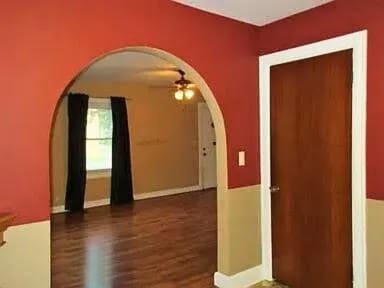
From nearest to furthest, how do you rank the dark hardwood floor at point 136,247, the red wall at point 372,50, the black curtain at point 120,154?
the red wall at point 372,50 < the dark hardwood floor at point 136,247 < the black curtain at point 120,154

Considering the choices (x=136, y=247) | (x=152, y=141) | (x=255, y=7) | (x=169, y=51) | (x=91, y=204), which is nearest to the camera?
(x=169, y=51)

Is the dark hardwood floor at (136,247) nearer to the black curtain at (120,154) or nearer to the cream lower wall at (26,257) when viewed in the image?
the black curtain at (120,154)

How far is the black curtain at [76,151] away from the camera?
6844 mm

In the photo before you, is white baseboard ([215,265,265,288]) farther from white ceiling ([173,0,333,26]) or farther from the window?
the window

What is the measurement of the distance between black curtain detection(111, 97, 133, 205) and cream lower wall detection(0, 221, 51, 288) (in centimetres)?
508

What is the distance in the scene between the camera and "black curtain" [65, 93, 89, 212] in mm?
6844

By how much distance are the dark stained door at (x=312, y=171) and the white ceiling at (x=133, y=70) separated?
6.86 feet

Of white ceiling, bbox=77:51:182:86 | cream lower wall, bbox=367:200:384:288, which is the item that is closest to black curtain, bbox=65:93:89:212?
white ceiling, bbox=77:51:182:86

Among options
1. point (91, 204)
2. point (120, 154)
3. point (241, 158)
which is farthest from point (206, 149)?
point (241, 158)

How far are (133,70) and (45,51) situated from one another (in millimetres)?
3719

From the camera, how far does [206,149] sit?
9.00 m

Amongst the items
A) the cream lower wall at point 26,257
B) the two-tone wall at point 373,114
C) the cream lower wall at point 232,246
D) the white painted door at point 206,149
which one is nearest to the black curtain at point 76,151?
the white painted door at point 206,149

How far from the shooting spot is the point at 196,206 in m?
7.08

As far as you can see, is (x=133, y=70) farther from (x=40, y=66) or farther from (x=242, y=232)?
(x=40, y=66)
